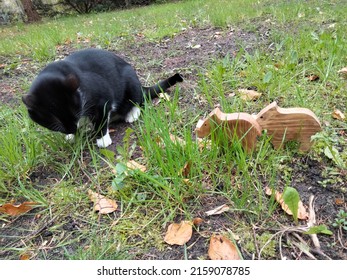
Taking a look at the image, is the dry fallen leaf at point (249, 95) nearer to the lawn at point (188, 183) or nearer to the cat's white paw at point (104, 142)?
the lawn at point (188, 183)

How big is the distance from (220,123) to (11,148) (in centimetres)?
122

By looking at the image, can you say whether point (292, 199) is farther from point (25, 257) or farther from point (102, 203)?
Answer: point (25, 257)

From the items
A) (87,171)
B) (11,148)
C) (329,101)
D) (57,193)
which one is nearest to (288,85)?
(329,101)

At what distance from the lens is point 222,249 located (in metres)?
1.15

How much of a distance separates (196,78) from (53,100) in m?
1.40

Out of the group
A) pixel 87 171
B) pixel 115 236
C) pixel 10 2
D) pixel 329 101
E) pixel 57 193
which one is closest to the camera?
pixel 115 236

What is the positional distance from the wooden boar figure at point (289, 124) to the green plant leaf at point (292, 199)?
411 mm

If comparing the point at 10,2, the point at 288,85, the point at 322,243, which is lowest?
the point at 322,243

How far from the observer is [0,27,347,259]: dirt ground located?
3.91 ft

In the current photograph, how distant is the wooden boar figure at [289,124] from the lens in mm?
1405

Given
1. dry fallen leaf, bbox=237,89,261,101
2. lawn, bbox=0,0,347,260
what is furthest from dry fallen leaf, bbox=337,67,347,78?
dry fallen leaf, bbox=237,89,261,101

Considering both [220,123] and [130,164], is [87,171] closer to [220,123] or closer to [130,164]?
[130,164]

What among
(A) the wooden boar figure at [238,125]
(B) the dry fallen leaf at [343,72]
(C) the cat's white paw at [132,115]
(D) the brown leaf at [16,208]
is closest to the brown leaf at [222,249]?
(A) the wooden boar figure at [238,125]
